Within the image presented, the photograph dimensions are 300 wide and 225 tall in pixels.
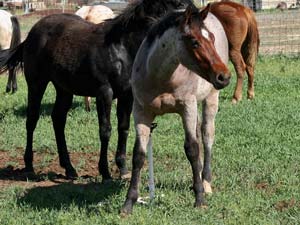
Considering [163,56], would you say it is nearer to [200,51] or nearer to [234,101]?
[200,51]

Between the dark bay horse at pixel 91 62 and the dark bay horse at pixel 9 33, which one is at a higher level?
the dark bay horse at pixel 91 62

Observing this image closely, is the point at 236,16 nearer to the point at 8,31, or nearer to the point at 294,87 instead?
the point at 294,87

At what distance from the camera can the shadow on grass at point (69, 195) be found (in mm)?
6248

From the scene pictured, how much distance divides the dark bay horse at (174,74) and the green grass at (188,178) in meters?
0.31

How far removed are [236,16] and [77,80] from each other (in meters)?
5.59

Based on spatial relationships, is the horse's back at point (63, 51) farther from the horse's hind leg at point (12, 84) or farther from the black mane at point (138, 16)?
the horse's hind leg at point (12, 84)

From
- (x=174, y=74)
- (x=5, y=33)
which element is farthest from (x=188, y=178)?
(x=5, y=33)

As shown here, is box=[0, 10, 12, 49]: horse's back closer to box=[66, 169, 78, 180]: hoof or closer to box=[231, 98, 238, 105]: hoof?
box=[231, 98, 238, 105]: hoof

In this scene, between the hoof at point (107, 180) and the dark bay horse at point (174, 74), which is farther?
the hoof at point (107, 180)

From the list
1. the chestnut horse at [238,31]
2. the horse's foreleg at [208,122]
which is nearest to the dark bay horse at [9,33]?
the chestnut horse at [238,31]

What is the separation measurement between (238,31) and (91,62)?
18.0 ft

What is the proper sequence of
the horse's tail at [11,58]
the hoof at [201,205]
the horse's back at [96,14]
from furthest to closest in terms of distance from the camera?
the horse's back at [96,14]
the horse's tail at [11,58]
the hoof at [201,205]

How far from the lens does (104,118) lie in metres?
7.23

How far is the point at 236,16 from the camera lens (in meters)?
12.2
